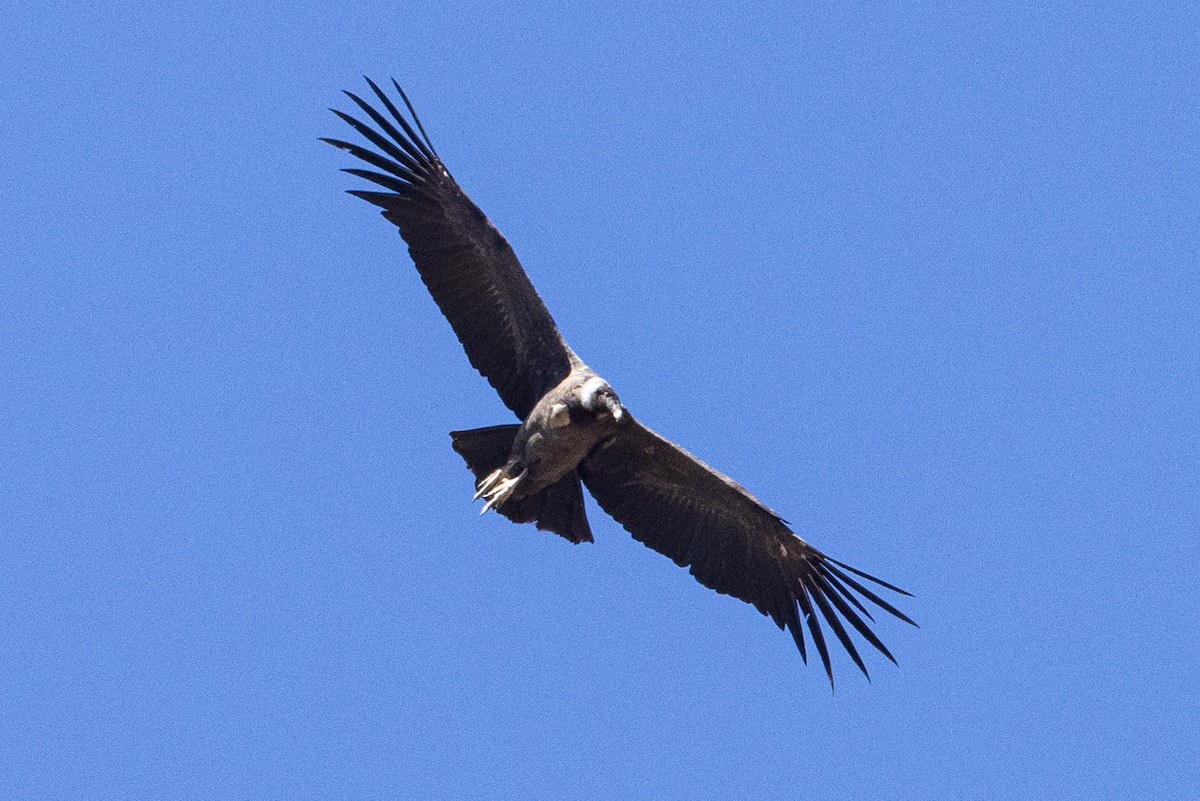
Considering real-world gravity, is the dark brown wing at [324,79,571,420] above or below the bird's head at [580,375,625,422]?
above

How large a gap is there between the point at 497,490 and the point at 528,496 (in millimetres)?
548

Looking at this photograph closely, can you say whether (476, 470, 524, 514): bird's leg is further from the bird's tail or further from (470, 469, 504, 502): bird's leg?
the bird's tail

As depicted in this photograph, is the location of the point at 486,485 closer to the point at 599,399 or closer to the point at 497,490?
the point at 497,490

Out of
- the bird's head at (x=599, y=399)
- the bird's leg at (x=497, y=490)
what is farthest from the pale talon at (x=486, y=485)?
the bird's head at (x=599, y=399)

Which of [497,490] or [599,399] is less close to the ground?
[599,399]

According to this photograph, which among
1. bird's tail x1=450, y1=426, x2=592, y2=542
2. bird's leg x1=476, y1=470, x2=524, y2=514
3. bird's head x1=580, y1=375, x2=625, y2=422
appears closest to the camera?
bird's head x1=580, y1=375, x2=625, y2=422

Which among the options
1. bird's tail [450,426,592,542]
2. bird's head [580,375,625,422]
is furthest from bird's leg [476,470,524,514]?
bird's head [580,375,625,422]

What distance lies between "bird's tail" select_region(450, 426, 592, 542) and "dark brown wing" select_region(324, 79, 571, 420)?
55cm

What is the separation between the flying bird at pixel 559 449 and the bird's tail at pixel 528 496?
0.5 inches

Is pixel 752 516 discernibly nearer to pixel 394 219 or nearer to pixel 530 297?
pixel 530 297

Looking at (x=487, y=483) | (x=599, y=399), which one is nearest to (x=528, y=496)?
(x=487, y=483)

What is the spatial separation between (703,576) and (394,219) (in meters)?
4.22

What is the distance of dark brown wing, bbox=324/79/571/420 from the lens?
1705 centimetres

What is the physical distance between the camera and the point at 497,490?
16828mm
